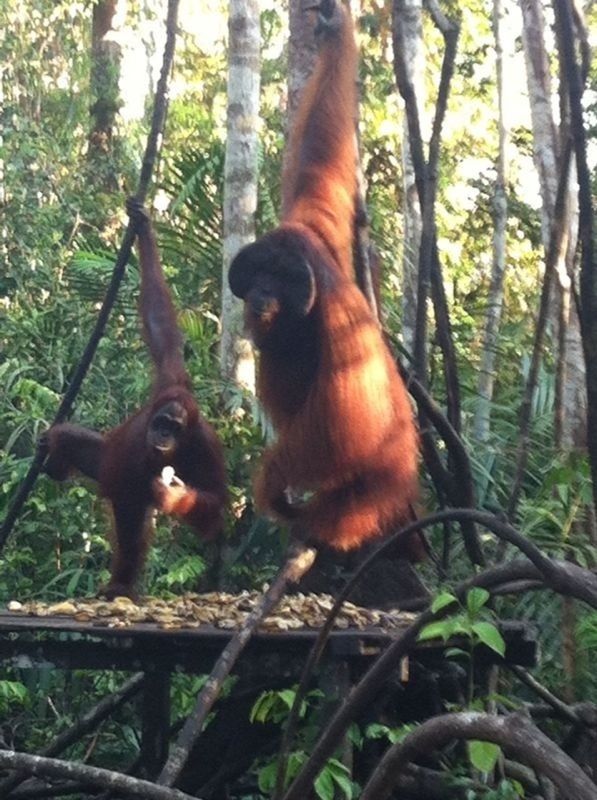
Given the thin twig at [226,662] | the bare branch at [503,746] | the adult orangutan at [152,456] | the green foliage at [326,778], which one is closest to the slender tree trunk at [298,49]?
the adult orangutan at [152,456]

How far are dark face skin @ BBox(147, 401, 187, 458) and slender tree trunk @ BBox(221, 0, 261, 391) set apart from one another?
145 centimetres

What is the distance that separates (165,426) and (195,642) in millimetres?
1590

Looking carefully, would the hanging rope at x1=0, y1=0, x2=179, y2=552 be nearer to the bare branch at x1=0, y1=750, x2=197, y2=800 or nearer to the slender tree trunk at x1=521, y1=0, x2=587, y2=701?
the bare branch at x1=0, y1=750, x2=197, y2=800

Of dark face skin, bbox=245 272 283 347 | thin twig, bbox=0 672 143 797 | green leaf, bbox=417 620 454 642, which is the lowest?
thin twig, bbox=0 672 143 797

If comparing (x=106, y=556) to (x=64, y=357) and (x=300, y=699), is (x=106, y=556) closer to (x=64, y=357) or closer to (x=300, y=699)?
(x=64, y=357)

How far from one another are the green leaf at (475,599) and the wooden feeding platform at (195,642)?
105 centimetres

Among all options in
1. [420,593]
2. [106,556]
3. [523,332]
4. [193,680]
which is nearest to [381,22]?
[523,332]

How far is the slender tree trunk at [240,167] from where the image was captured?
6.82 meters

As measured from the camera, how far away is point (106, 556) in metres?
6.72

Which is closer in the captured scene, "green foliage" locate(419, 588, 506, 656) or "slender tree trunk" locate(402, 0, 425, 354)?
"green foliage" locate(419, 588, 506, 656)

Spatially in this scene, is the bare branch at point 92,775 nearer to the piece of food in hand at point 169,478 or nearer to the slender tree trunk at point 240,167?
the piece of food in hand at point 169,478

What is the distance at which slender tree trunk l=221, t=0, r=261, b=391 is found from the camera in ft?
22.4

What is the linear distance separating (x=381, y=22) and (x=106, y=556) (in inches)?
249

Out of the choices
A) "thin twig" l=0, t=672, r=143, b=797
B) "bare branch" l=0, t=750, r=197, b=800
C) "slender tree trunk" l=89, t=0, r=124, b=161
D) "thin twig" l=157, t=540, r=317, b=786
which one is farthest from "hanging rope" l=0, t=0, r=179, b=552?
"slender tree trunk" l=89, t=0, r=124, b=161
